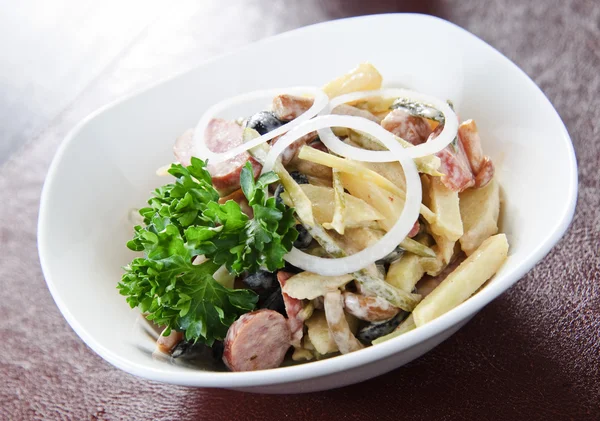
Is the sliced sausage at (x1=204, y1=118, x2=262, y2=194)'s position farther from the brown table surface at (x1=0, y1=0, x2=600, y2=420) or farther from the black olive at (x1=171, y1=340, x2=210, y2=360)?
the brown table surface at (x1=0, y1=0, x2=600, y2=420)

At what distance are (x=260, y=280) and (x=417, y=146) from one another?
50cm

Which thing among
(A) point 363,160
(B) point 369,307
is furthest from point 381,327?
(A) point 363,160

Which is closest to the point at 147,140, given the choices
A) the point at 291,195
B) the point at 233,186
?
the point at 233,186

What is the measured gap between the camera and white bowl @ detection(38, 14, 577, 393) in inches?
50.6

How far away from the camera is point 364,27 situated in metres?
2.07

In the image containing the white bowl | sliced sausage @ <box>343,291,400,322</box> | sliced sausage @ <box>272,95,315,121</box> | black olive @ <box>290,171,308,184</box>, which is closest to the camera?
the white bowl

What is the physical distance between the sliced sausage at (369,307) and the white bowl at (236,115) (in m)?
0.11

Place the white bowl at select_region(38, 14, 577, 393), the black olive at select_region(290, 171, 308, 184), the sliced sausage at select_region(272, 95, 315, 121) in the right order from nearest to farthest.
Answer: the white bowl at select_region(38, 14, 577, 393)
the black olive at select_region(290, 171, 308, 184)
the sliced sausage at select_region(272, 95, 315, 121)

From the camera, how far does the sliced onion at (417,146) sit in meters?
1.50

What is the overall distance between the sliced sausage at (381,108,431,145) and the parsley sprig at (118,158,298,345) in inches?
14.1

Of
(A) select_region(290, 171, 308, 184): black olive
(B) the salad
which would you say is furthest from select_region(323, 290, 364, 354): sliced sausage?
(A) select_region(290, 171, 308, 184): black olive

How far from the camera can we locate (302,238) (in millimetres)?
1453

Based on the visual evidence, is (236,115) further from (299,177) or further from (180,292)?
(180,292)

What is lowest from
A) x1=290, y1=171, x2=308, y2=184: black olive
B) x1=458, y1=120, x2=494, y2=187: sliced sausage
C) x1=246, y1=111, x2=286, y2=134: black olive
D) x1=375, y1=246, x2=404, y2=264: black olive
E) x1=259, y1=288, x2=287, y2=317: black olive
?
x1=259, y1=288, x2=287, y2=317: black olive
